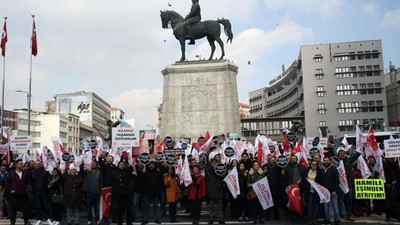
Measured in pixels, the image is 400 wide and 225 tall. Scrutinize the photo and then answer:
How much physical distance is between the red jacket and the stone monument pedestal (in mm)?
14575

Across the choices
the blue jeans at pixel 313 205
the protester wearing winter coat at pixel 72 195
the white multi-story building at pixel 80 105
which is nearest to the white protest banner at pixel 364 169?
the blue jeans at pixel 313 205

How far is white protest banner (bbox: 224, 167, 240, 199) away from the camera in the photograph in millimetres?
13891

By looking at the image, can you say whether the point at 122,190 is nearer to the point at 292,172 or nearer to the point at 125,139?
the point at 125,139

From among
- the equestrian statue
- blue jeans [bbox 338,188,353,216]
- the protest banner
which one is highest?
the equestrian statue

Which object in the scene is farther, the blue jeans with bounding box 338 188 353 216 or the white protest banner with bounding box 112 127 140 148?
the white protest banner with bounding box 112 127 140 148

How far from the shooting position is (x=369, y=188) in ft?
47.1

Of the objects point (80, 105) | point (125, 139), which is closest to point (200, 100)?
point (125, 139)

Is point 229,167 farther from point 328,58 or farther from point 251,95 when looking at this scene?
point 251,95

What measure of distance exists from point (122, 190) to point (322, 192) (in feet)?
18.6

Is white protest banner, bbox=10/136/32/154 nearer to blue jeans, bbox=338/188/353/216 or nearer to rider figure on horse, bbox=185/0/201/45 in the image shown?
blue jeans, bbox=338/188/353/216

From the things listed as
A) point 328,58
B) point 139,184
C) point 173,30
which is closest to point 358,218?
point 139,184

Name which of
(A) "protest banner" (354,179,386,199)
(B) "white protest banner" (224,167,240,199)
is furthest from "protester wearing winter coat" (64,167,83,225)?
(A) "protest banner" (354,179,386,199)

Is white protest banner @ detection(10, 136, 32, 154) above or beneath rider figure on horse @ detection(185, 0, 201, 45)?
beneath

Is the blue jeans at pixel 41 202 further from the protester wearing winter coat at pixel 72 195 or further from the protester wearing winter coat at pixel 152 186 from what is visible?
the protester wearing winter coat at pixel 152 186
